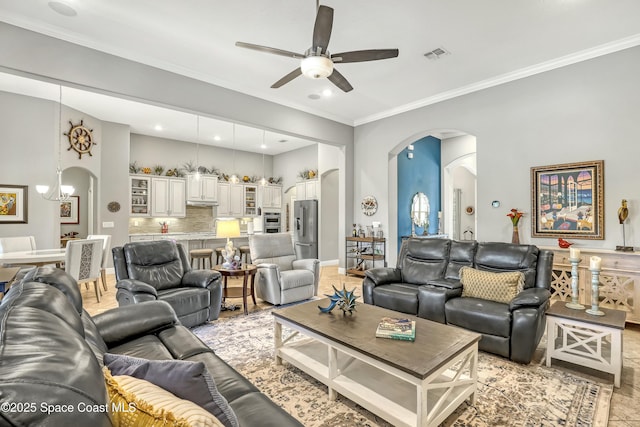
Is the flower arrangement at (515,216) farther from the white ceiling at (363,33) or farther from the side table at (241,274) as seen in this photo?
the side table at (241,274)

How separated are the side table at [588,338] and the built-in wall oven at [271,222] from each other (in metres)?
7.66

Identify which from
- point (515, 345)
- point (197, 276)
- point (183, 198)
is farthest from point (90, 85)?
point (515, 345)

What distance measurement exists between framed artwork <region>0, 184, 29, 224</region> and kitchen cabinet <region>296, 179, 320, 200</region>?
5643 millimetres

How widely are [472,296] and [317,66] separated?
2730 millimetres

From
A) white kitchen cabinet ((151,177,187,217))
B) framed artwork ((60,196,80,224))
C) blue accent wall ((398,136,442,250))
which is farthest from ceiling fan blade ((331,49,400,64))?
framed artwork ((60,196,80,224))

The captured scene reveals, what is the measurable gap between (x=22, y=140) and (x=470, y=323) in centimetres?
726

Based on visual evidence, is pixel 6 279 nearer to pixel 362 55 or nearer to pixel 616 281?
pixel 362 55

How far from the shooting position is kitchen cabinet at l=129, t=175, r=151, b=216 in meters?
7.48

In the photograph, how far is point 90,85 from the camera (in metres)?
3.74

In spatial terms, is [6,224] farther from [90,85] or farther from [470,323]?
[470,323]

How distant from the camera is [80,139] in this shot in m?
6.20

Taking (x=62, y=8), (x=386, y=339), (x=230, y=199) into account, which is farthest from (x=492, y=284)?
(x=230, y=199)

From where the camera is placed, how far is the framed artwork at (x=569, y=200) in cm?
402

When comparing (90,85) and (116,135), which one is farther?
(116,135)
